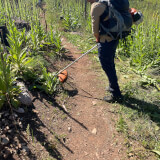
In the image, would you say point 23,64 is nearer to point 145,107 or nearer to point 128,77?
point 128,77

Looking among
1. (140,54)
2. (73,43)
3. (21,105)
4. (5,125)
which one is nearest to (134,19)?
(140,54)

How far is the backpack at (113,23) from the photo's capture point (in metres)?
2.89

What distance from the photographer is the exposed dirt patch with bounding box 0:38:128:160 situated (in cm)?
281

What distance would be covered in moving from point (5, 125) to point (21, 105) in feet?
1.92

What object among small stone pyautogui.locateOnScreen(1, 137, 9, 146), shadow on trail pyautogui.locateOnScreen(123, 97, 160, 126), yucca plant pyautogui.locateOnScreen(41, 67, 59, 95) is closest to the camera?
small stone pyautogui.locateOnScreen(1, 137, 9, 146)

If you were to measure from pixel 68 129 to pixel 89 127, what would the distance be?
1.36 feet

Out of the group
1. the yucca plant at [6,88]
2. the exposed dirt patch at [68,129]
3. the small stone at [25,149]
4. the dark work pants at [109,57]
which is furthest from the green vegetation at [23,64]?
the dark work pants at [109,57]

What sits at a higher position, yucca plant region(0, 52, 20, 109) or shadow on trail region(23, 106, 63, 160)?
yucca plant region(0, 52, 20, 109)

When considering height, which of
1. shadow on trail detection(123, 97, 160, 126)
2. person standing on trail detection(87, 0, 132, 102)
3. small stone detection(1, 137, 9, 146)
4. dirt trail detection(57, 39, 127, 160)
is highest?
person standing on trail detection(87, 0, 132, 102)

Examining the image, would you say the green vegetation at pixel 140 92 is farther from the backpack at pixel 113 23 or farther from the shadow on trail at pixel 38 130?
the shadow on trail at pixel 38 130

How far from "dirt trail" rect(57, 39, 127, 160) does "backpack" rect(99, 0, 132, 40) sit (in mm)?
1596

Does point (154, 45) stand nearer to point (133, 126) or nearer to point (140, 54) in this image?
point (140, 54)

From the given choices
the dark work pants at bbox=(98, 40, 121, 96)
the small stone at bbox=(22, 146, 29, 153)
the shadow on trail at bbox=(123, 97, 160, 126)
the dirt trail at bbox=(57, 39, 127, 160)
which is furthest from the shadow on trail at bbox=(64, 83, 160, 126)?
the small stone at bbox=(22, 146, 29, 153)

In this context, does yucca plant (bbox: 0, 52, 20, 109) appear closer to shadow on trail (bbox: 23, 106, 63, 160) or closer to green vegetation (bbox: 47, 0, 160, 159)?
shadow on trail (bbox: 23, 106, 63, 160)
